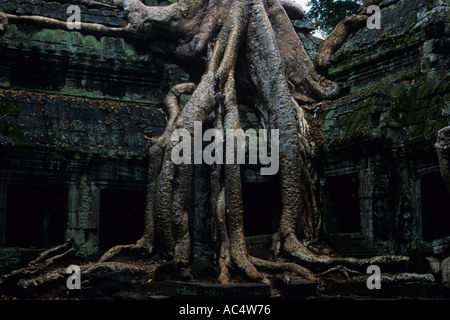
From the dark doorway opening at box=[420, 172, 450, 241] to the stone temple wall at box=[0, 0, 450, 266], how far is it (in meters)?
0.02

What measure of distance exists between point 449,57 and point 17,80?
6650 mm

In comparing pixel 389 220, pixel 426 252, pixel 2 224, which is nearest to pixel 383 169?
pixel 389 220

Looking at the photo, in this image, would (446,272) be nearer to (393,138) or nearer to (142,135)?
(393,138)

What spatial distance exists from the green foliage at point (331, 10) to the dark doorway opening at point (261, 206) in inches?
323

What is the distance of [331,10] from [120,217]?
9710 millimetres

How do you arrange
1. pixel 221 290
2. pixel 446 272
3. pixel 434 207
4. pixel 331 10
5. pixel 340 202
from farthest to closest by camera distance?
pixel 331 10 < pixel 340 202 < pixel 434 207 < pixel 221 290 < pixel 446 272

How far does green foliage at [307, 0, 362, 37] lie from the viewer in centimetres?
1781

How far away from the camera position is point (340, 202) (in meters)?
11.1

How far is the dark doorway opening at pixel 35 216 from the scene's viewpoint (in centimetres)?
1004

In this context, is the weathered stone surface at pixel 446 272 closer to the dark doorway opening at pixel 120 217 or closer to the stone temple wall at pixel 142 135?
the stone temple wall at pixel 142 135

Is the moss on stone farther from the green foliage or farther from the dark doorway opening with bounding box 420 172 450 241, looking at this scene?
the green foliage

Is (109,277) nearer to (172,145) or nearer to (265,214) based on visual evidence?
(172,145)

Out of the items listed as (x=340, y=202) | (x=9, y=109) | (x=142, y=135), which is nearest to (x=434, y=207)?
(x=340, y=202)
